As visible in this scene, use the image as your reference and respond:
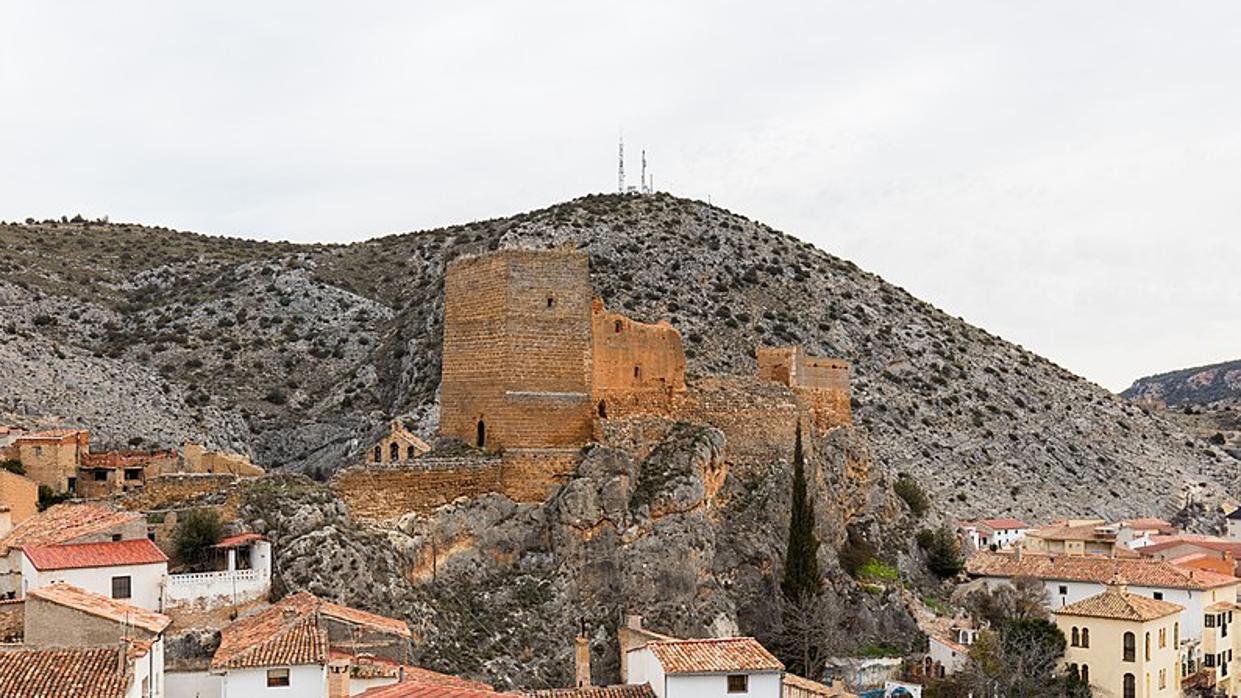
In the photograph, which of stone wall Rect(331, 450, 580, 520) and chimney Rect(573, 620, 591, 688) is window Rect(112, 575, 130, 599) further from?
chimney Rect(573, 620, 591, 688)

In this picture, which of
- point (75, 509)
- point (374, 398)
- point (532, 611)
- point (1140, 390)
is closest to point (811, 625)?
point (532, 611)

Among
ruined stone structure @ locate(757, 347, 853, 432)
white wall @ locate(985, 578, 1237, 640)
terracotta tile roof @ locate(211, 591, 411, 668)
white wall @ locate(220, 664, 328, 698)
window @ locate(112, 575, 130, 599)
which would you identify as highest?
ruined stone structure @ locate(757, 347, 853, 432)

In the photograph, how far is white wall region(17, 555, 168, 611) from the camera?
83.8 ft

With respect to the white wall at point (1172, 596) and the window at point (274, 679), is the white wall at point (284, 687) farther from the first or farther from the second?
the white wall at point (1172, 596)

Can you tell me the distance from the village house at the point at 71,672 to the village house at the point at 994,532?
43.7m

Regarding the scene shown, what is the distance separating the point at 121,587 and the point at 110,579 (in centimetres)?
34

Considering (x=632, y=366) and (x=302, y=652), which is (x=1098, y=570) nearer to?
(x=632, y=366)

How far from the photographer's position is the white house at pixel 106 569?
83.9ft

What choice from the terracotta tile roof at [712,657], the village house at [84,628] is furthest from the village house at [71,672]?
the terracotta tile roof at [712,657]

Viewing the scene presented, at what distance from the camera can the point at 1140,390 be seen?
160m

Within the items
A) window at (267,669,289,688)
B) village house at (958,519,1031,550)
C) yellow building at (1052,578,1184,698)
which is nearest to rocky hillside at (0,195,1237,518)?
village house at (958,519,1031,550)

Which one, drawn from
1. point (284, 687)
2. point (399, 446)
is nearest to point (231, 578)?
point (284, 687)

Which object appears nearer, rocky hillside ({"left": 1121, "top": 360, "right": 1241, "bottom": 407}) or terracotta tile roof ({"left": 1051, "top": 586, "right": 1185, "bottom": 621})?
terracotta tile roof ({"left": 1051, "top": 586, "right": 1185, "bottom": 621})

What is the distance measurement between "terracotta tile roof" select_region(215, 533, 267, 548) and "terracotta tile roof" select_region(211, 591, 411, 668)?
2.54m
